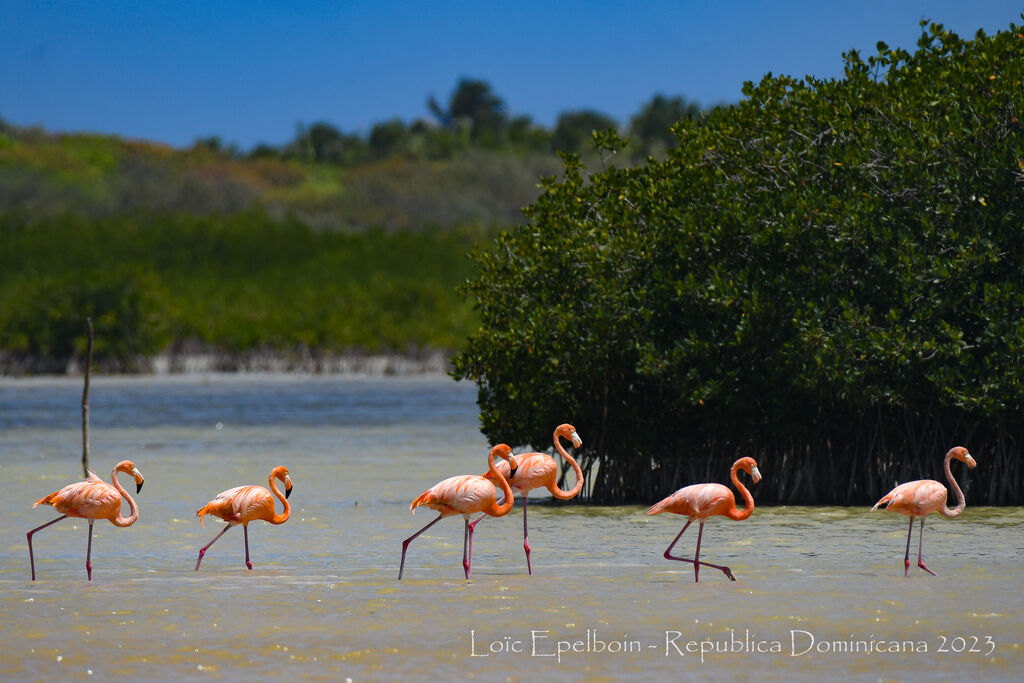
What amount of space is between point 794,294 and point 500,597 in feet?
17.5

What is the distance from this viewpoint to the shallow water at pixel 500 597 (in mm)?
8016

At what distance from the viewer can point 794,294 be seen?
46.3 feet

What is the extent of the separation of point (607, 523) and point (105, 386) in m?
28.4

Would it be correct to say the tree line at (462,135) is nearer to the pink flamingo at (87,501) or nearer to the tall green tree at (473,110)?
the tall green tree at (473,110)

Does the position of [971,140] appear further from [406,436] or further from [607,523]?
[406,436]

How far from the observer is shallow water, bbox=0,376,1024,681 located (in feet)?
26.3

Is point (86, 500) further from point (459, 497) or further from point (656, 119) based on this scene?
point (656, 119)

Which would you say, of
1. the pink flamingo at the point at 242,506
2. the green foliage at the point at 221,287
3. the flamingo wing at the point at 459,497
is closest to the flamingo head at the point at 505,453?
the flamingo wing at the point at 459,497

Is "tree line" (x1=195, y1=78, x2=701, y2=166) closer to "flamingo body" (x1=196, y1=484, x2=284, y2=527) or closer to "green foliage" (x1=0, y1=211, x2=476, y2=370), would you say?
"green foliage" (x1=0, y1=211, x2=476, y2=370)

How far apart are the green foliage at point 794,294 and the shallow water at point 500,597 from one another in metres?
0.76

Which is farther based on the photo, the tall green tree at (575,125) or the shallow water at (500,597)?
the tall green tree at (575,125)

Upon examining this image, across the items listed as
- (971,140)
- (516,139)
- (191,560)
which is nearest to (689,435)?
(971,140)

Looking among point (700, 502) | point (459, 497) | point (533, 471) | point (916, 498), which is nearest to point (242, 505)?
point (459, 497)

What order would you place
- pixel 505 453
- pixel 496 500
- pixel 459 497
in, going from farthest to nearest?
pixel 505 453
pixel 496 500
pixel 459 497
